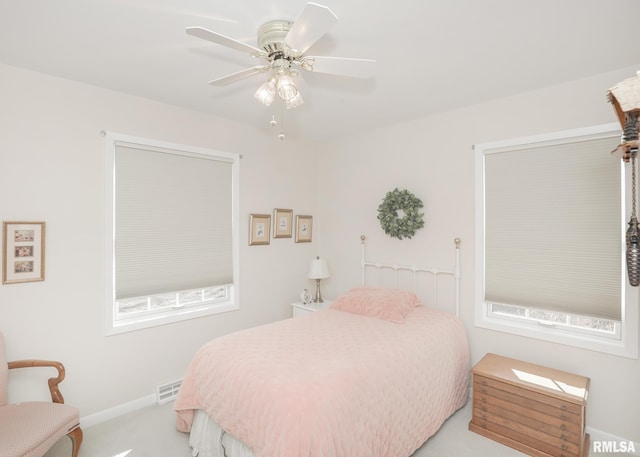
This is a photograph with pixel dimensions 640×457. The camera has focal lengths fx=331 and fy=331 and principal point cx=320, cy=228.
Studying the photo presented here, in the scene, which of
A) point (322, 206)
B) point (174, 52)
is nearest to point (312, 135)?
point (322, 206)

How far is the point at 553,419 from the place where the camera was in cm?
222

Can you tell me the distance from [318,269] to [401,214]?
1.22 metres

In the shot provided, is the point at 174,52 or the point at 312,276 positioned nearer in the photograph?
the point at 174,52

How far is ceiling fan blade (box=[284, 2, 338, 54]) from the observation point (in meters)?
1.27

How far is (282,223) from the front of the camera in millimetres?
4059

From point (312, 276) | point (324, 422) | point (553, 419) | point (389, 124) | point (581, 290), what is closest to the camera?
point (324, 422)

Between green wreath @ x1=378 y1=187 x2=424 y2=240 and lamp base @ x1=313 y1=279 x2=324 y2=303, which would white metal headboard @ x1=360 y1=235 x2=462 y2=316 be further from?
lamp base @ x1=313 y1=279 x2=324 y2=303

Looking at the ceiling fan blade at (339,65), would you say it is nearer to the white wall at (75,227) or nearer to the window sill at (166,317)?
the white wall at (75,227)

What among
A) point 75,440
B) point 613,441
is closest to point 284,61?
point 75,440

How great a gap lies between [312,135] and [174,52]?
214 centimetres

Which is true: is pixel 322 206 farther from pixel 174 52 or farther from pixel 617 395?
pixel 617 395

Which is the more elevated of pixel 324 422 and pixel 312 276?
pixel 312 276

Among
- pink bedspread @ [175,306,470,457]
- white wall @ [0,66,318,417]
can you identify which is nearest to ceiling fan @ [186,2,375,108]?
white wall @ [0,66,318,417]

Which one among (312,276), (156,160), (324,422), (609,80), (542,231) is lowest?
(324,422)
